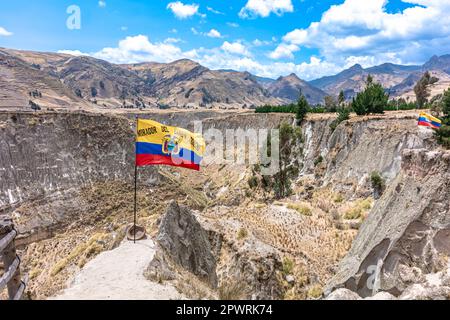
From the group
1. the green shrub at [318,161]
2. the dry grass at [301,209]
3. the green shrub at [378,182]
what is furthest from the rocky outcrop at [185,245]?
the green shrub at [318,161]

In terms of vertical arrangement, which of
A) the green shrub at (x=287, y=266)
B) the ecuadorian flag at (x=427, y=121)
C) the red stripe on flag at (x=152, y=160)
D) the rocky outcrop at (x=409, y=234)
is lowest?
the green shrub at (x=287, y=266)

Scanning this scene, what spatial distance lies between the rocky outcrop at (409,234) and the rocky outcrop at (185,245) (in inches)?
242

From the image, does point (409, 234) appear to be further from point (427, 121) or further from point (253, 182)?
point (253, 182)

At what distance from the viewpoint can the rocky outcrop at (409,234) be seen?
1107 centimetres

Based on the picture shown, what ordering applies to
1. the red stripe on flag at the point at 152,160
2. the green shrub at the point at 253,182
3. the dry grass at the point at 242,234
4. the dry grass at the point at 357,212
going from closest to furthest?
1. the red stripe on flag at the point at 152,160
2. the dry grass at the point at 242,234
3. the dry grass at the point at 357,212
4. the green shrub at the point at 253,182

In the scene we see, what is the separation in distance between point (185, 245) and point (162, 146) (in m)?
4.85

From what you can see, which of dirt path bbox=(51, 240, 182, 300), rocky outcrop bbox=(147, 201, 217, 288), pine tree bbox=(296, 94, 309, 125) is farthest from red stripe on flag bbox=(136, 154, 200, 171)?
pine tree bbox=(296, 94, 309, 125)

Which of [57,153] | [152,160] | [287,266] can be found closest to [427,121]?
[287,266]

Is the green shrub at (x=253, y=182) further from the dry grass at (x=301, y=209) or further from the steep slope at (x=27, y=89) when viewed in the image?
the steep slope at (x=27, y=89)

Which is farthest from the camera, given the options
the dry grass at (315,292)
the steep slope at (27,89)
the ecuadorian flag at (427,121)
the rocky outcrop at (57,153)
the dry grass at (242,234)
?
the steep slope at (27,89)

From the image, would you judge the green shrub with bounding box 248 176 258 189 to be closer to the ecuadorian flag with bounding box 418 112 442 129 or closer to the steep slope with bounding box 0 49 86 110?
the ecuadorian flag with bounding box 418 112 442 129
